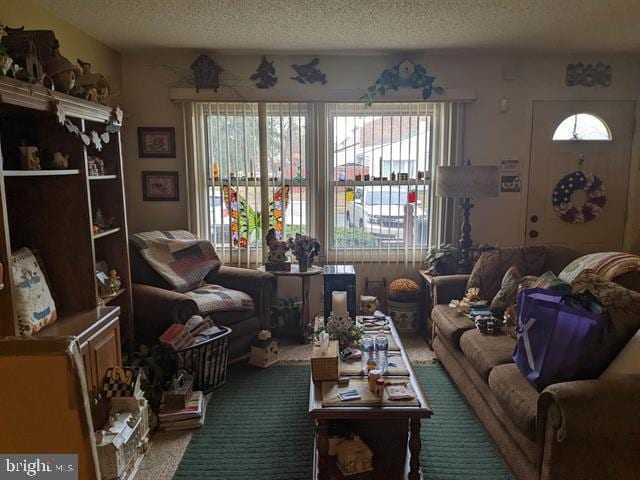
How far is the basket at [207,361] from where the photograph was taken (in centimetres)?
263

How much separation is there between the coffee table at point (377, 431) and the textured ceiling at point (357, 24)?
224 centimetres

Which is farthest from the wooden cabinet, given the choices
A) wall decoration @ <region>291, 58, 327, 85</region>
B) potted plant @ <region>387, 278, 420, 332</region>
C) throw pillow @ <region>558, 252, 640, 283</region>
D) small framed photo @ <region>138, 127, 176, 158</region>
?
throw pillow @ <region>558, 252, 640, 283</region>

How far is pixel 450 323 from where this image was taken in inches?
111

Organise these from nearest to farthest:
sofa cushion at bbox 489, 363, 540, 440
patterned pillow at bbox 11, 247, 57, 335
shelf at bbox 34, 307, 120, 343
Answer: sofa cushion at bbox 489, 363, 540, 440 → patterned pillow at bbox 11, 247, 57, 335 → shelf at bbox 34, 307, 120, 343

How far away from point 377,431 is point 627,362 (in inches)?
42.5

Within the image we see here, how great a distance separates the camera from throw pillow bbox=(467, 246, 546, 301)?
9.94 ft

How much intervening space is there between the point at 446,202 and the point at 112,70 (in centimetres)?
306

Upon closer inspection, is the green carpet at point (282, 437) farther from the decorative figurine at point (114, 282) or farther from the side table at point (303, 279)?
the decorative figurine at point (114, 282)

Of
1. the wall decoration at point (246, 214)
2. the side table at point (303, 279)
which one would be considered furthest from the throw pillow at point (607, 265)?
the wall decoration at point (246, 214)

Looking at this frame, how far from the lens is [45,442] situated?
96 centimetres

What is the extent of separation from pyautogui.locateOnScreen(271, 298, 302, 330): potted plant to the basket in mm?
820

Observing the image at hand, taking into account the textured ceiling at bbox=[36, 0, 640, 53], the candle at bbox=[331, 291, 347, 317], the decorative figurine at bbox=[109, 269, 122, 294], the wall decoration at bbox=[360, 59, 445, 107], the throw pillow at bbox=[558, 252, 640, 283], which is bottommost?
the candle at bbox=[331, 291, 347, 317]

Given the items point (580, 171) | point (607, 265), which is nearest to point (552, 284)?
point (607, 265)

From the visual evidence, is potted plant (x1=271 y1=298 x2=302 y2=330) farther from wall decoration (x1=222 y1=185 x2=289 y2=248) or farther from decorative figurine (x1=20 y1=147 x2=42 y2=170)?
decorative figurine (x1=20 y1=147 x2=42 y2=170)
